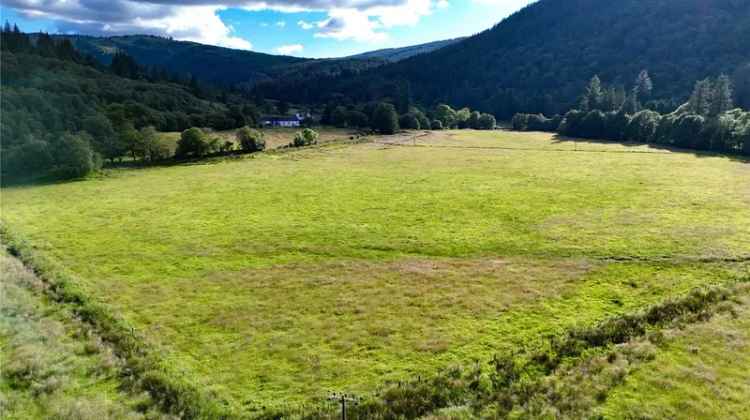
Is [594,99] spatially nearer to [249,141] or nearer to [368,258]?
[249,141]

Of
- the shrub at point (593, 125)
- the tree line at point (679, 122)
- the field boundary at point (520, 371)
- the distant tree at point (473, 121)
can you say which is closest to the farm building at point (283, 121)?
the distant tree at point (473, 121)

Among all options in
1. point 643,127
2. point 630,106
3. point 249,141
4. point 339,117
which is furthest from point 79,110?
point 630,106

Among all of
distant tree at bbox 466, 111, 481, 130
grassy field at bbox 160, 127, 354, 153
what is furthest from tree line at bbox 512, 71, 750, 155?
grassy field at bbox 160, 127, 354, 153

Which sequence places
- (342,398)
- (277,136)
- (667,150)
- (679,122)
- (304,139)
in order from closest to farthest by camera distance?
(342,398) → (667,150) → (679,122) → (304,139) → (277,136)

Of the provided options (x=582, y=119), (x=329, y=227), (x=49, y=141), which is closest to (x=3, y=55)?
(x=49, y=141)

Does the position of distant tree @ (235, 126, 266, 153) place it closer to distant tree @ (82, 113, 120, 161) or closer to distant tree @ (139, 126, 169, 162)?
distant tree @ (139, 126, 169, 162)

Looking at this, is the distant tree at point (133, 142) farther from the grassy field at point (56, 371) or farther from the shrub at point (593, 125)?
the shrub at point (593, 125)

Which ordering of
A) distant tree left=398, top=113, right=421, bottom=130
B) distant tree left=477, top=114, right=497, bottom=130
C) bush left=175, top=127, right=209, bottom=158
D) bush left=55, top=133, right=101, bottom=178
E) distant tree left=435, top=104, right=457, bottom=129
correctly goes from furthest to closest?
distant tree left=435, top=104, right=457, bottom=129
distant tree left=477, top=114, right=497, bottom=130
distant tree left=398, top=113, right=421, bottom=130
bush left=175, top=127, right=209, bottom=158
bush left=55, top=133, right=101, bottom=178
